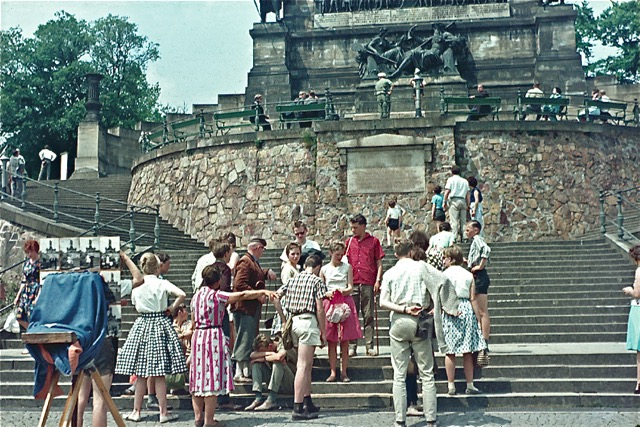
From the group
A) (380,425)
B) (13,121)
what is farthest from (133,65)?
(380,425)

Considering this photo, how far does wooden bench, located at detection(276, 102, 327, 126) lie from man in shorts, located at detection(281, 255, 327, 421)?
40.1 ft

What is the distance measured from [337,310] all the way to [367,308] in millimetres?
1025

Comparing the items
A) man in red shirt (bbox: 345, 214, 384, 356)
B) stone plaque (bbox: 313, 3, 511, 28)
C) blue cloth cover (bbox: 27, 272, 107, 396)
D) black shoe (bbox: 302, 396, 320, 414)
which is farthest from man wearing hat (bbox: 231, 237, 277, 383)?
stone plaque (bbox: 313, 3, 511, 28)

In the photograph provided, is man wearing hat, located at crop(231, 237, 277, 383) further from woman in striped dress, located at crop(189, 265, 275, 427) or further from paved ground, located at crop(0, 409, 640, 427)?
woman in striped dress, located at crop(189, 265, 275, 427)

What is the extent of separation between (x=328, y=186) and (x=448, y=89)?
6.11 m

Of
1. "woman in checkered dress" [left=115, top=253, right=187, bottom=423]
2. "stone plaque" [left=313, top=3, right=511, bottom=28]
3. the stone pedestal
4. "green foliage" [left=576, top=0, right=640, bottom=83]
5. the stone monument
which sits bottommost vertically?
"woman in checkered dress" [left=115, top=253, right=187, bottom=423]

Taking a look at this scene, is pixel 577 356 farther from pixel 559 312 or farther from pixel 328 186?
pixel 328 186

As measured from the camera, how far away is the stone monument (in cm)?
2608

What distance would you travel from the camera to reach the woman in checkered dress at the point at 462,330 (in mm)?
9406

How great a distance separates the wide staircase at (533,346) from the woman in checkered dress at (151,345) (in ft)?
2.78

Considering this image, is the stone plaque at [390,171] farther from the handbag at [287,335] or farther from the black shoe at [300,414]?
the black shoe at [300,414]

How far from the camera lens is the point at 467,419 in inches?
347

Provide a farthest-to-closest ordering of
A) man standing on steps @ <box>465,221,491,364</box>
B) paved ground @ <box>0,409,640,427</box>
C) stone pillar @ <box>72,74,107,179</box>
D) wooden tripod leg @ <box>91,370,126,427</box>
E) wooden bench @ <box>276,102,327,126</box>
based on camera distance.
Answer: stone pillar @ <box>72,74,107,179</box> < wooden bench @ <box>276,102,327,126</box> < man standing on steps @ <box>465,221,491,364</box> < paved ground @ <box>0,409,640,427</box> < wooden tripod leg @ <box>91,370,126,427</box>

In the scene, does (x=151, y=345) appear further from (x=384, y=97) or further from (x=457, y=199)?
(x=384, y=97)
